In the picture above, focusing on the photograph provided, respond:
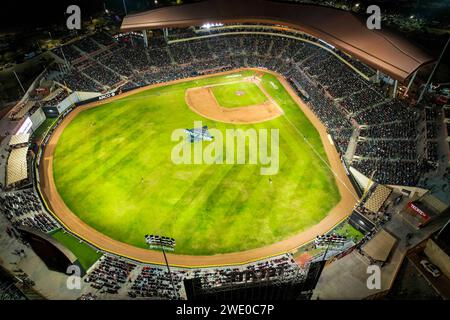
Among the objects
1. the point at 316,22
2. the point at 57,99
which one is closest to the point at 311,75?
the point at 316,22

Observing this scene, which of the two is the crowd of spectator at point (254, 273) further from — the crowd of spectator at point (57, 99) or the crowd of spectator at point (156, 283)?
the crowd of spectator at point (57, 99)

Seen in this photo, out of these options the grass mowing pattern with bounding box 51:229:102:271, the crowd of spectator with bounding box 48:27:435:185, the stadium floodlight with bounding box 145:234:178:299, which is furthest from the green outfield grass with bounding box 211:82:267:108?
the grass mowing pattern with bounding box 51:229:102:271

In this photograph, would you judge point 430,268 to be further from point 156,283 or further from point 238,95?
point 238,95

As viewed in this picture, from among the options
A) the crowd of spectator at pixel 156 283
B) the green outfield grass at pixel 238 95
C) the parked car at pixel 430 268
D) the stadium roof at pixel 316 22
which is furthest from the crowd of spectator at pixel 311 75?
the crowd of spectator at pixel 156 283

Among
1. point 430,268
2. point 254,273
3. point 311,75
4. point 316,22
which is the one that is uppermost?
point 316,22

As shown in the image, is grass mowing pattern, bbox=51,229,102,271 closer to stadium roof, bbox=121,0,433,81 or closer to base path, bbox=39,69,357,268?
base path, bbox=39,69,357,268
